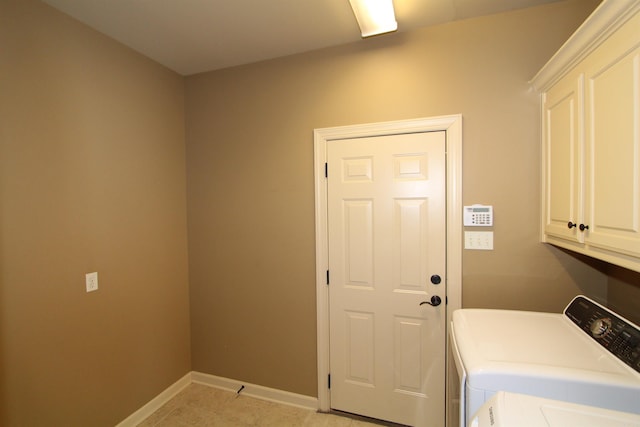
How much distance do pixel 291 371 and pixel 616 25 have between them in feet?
8.57

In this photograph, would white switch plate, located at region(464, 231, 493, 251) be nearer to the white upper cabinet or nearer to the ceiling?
the white upper cabinet

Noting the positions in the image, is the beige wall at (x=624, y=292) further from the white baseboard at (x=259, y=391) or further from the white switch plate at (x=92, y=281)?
the white switch plate at (x=92, y=281)

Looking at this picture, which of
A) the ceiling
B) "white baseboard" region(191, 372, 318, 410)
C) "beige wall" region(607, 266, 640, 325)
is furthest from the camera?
"white baseboard" region(191, 372, 318, 410)

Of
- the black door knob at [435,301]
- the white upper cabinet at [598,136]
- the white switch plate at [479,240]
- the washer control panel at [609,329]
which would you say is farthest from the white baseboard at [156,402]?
the white upper cabinet at [598,136]

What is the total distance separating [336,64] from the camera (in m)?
2.00

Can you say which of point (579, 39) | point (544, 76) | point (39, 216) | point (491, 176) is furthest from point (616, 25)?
point (39, 216)

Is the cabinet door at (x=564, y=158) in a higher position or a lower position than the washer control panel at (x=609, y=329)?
higher

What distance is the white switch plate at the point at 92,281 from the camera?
1.73m

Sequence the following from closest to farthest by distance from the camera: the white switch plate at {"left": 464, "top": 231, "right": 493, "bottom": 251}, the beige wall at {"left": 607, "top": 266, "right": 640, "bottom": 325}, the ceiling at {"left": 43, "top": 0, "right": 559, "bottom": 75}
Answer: the beige wall at {"left": 607, "top": 266, "right": 640, "bottom": 325}, the ceiling at {"left": 43, "top": 0, "right": 559, "bottom": 75}, the white switch plate at {"left": 464, "top": 231, "right": 493, "bottom": 251}

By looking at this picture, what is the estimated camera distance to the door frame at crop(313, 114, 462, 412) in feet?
5.73

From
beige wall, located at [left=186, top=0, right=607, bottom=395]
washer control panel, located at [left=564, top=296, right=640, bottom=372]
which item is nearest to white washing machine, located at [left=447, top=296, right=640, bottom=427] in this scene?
washer control panel, located at [left=564, top=296, right=640, bottom=372]

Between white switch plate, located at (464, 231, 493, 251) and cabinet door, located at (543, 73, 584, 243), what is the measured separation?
0.29 m

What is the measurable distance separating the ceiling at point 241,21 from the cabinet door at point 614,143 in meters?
0.83

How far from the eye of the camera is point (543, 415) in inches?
32.4
